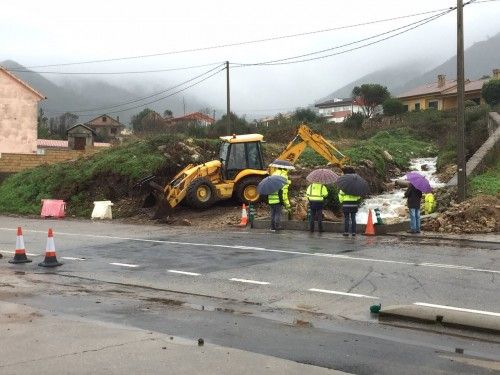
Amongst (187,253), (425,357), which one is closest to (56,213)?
(187,253)

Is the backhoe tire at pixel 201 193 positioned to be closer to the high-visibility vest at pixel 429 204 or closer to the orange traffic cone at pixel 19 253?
the high-visibility vest at pixel 429 204

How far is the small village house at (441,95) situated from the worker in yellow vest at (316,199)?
5567 cm

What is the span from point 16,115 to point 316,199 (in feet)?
139

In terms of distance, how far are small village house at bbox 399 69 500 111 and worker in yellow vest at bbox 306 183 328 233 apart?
183 ft

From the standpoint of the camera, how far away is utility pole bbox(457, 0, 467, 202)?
18531mm

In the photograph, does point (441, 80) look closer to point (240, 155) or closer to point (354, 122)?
point (354, 122)

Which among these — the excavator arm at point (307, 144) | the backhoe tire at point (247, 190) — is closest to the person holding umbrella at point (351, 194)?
the backhoe tire at point (247, 190)

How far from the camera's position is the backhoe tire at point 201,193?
874 inches

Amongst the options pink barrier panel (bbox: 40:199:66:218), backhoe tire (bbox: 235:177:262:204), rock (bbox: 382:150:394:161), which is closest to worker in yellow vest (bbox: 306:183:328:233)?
backhoe tire (bbox: 235:177:262:204)

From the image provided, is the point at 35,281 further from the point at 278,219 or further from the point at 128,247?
the point at 278,219

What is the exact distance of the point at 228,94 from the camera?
4109cm

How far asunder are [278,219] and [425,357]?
12.9 meters

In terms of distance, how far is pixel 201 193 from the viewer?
73.4ft

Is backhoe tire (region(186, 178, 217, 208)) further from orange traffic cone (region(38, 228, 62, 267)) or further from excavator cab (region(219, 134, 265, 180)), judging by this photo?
orange traffic cone (region(38, 228, 62, 267))
